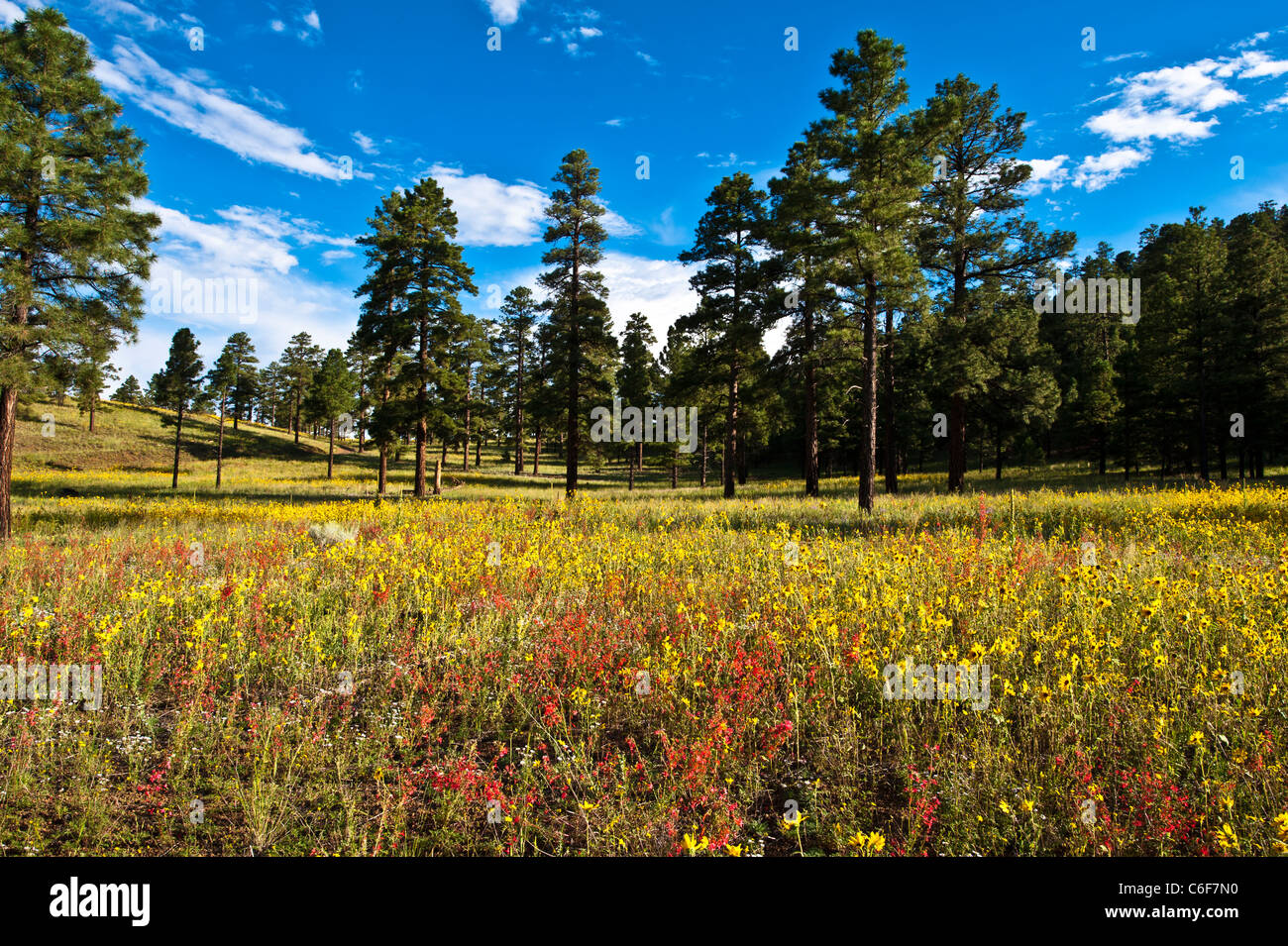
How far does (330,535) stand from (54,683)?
5914 millimetres

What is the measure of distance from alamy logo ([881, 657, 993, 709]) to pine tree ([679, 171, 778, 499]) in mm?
19705

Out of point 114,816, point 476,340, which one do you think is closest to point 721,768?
point 114,816

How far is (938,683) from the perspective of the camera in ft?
12.6

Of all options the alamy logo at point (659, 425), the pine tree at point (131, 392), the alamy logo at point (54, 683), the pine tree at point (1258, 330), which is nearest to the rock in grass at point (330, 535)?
the alamy logo at point (54, 683)

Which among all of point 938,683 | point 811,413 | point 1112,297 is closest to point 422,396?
point 811,413

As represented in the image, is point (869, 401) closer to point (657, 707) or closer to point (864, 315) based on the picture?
point (864, 315)

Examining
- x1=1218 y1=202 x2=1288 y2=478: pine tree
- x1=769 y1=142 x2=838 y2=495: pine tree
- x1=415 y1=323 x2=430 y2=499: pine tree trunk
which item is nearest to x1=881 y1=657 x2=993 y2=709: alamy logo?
x1=769 y1=142 x2=838 y2=495: pine tree

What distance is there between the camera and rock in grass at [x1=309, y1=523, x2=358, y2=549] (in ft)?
30.8

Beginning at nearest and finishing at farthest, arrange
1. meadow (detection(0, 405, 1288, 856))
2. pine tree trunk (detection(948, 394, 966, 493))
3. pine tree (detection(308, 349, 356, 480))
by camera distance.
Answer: meadow (detection(0, 405, 1288, 856)) → pine tree trunk (detection(948, 394, 966, 493)) → pine tree (detection(308, 349, 356, 480))

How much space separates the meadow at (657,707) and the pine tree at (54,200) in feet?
34.4

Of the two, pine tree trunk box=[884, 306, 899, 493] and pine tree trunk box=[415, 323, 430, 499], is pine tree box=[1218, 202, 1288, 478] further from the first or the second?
pine tree trunk box=[415, 323, 430, 499]

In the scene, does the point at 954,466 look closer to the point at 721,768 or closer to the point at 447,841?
the point at 721,768

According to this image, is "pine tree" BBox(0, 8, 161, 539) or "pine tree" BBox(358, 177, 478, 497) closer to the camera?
"pine tree" BBox(0, 8, 161, 539)

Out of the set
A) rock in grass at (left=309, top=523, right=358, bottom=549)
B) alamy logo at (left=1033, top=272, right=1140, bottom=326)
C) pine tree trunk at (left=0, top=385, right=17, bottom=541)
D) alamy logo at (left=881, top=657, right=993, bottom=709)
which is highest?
alamy logo at (left=1033, top=272, right=1140, bottom=326)
